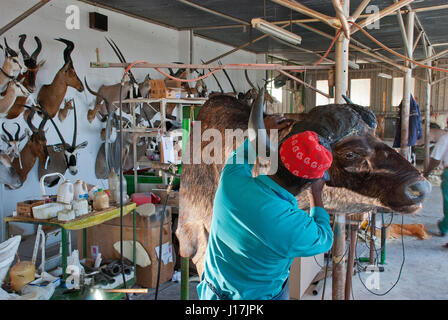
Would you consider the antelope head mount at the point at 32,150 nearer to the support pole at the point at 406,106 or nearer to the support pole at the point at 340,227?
the support pole at the point at 340,227

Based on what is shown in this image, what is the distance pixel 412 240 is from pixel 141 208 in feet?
15.2

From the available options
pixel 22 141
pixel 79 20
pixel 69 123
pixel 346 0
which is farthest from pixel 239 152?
pixel 79 20

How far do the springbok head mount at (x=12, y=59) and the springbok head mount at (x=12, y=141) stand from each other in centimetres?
86

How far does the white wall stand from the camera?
5965mm

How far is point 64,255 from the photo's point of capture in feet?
11.3

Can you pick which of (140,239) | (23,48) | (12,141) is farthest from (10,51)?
(140,239)

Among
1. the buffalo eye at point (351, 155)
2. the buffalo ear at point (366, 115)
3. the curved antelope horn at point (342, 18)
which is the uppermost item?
the curved antelope horn at point (342, 18)

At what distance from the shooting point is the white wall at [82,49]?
5.96 metres

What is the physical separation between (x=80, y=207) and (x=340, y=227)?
2.58 m

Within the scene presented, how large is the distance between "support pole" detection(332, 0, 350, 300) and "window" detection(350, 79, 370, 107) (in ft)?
57.7

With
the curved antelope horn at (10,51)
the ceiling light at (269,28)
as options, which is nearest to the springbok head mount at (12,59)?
the curved antelope horn at (10,51)

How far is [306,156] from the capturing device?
4.25 ft

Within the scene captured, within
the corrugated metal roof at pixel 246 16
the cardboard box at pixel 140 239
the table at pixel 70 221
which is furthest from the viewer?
the corrugated metal roof at pixel 246 16

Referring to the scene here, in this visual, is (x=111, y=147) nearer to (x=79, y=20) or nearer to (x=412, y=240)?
(x=79, y=20)
